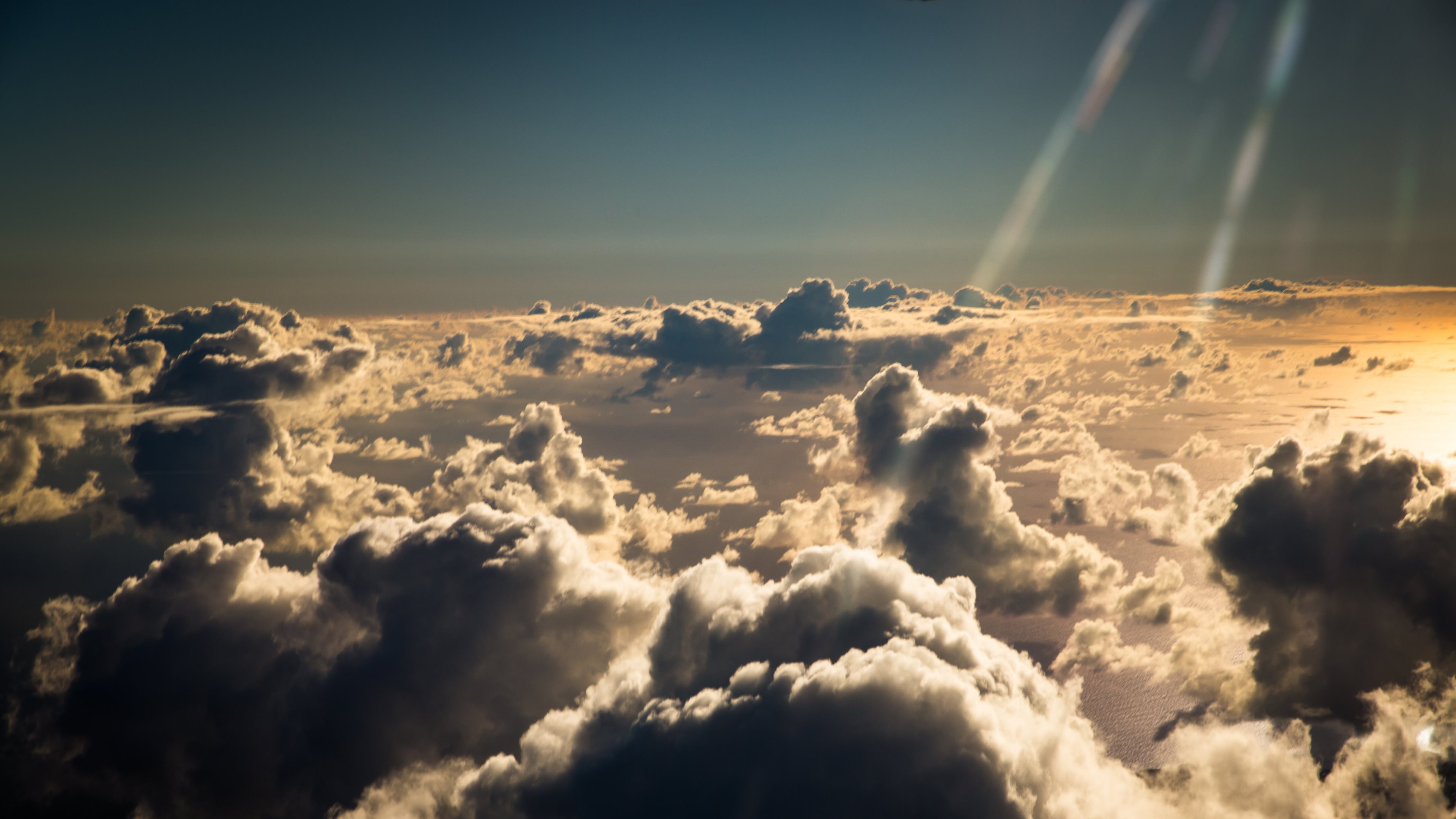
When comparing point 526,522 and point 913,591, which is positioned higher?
point 913,591

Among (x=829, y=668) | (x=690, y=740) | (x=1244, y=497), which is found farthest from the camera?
(x=1244, y=497)

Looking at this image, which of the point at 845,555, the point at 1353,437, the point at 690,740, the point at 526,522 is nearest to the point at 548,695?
the point at 526,522

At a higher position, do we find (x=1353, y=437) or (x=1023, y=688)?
(x=1353, y=437)

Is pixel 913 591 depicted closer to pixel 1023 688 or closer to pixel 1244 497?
pixel 1023 688

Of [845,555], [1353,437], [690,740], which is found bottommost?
[690,740]

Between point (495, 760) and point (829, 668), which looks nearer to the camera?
point (829, 668)

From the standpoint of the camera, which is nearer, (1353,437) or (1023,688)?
(1023,688)

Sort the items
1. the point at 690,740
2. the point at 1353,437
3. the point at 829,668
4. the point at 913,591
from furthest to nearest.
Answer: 1. the point at 1353,437
2. the point at 913,591
3. the point at 690,740
4. the point at 829,668

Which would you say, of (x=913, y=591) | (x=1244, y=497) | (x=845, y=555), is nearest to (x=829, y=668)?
(x=845, y=555)

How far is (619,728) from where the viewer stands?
143 metres

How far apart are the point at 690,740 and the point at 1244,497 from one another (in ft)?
570

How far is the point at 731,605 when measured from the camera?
13238cm

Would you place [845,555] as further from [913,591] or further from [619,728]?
[619,728]

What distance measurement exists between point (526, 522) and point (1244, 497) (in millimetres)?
204783
